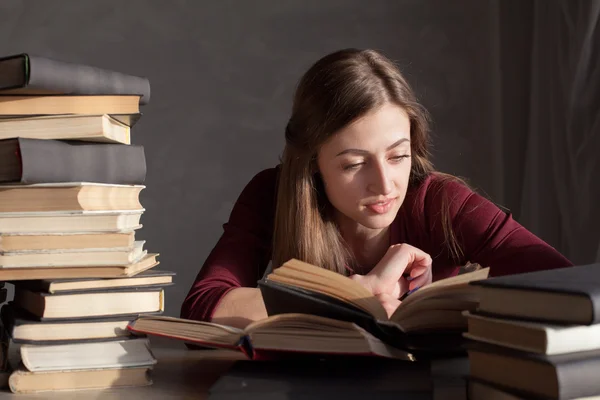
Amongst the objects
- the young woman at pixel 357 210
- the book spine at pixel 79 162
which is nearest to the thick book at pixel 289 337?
the book spine at pixel 79 162

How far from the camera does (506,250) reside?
1718 mm

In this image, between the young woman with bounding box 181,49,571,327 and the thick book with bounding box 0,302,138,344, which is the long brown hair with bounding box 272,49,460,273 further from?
the thick book with bounding box 0,302,138,344

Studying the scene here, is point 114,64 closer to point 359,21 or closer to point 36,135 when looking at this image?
point 359,21

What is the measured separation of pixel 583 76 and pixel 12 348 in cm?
215

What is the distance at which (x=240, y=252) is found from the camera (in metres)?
1.88

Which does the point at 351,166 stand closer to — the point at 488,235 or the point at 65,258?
the point at 488,235

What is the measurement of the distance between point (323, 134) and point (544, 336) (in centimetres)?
104

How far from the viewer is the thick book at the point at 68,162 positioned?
3.33ft

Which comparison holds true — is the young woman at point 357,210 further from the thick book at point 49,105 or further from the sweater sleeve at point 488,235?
the thick book at point 49,105

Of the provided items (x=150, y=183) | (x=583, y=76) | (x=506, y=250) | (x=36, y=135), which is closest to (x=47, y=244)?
(x=36, y=135)

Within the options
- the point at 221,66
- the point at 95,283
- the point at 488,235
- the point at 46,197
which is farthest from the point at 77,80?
the point at 221,66

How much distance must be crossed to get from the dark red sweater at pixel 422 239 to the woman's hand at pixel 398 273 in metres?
0.23

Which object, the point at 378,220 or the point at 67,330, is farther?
the point at 378,220

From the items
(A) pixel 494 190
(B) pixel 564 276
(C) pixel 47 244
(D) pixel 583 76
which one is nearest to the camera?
(B) pixel 564 276
